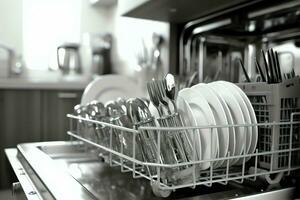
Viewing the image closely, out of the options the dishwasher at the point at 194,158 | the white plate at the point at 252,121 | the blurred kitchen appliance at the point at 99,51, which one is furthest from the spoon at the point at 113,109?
the blurred kitchen appliance at the point at 99,51

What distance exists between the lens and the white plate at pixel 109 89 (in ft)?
3.57

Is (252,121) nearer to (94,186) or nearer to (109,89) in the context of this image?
(94,186)

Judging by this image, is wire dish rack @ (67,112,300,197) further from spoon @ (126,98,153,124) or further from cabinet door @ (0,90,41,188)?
cabinet door @ (0,90,41,188)

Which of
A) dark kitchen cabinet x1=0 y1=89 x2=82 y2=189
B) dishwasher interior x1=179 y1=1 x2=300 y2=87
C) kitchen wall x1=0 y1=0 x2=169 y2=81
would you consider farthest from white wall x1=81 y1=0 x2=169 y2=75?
dark kitchen cabinet x1=0 y1=89 x2=82 y2=189

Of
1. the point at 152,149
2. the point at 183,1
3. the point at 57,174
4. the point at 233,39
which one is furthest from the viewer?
the point at 233,39

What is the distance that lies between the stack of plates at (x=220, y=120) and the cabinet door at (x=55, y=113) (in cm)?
136

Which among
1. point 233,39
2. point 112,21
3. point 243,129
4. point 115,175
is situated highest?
point 112,21

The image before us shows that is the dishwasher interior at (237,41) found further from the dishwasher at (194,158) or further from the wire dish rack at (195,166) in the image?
the wire dish rack at (195,166)

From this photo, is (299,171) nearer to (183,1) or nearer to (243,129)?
(243,129)

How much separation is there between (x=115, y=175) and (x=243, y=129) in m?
0.31

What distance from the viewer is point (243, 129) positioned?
0.56 meters

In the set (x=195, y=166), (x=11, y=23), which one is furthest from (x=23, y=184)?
(x=11, y=23)

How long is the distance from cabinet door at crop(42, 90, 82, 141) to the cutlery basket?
4.57 ft

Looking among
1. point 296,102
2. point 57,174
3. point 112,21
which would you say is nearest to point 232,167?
point 296,102
